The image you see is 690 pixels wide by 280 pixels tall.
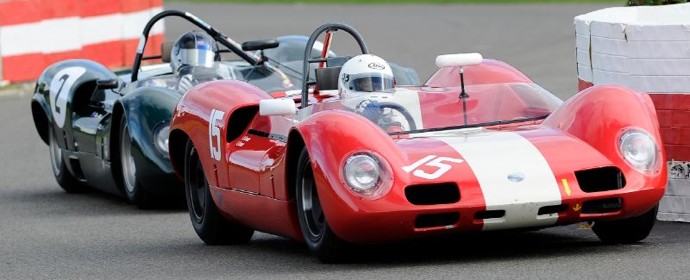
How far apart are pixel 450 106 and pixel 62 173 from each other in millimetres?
5036

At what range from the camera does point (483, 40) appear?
80.8 ft

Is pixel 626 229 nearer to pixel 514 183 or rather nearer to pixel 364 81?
pixel 514 183

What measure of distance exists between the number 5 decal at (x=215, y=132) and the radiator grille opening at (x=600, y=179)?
2181 millimetres

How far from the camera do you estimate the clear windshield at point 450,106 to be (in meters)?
8.29

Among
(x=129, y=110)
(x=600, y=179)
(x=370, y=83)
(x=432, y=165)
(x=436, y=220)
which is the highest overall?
(x=370, y=83)

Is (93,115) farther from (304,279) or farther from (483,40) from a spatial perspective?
(483,40)

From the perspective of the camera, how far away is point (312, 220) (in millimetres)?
7918

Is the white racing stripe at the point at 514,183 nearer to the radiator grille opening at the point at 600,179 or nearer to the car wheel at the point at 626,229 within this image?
the radiator grille opening at the point at 600,179

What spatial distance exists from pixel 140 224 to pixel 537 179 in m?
3.70

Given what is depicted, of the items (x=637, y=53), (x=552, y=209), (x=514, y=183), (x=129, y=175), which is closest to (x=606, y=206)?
(x=552, y=209)

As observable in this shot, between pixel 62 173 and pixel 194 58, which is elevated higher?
pixel 194 58

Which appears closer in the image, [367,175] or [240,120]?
[367,175]

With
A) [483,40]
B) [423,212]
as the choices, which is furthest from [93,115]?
[483,40]

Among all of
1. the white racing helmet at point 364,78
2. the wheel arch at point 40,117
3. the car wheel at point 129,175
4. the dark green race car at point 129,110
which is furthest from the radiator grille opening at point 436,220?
the wheel arch at point 40,117
